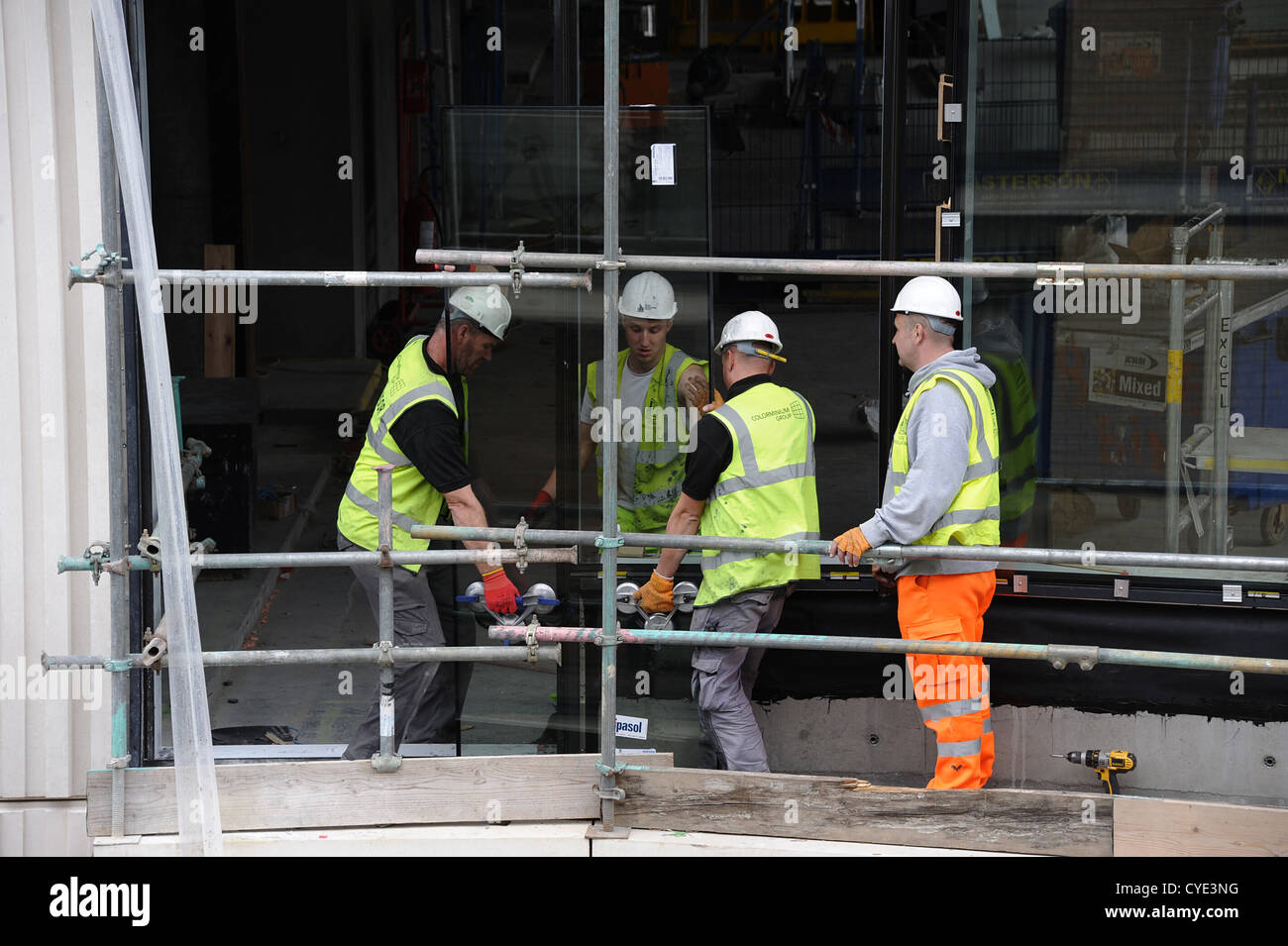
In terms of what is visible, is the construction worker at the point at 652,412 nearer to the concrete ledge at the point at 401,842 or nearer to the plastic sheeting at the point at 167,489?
the concrete ledge at the point at 401,842

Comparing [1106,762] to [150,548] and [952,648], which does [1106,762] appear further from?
[150,548]

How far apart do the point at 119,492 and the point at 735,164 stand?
11.0m

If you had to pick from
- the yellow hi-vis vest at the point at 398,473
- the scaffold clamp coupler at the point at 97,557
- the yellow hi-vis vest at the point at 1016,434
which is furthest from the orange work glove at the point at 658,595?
the scaffold clamp coupler at the point at 97,557

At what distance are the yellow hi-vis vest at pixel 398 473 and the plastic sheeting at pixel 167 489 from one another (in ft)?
3.52

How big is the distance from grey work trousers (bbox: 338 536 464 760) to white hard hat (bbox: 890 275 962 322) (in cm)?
230

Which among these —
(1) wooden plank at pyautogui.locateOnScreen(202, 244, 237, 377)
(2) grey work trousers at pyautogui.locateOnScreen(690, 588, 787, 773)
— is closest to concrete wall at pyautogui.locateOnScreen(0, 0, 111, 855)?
(2) grey work trousers at pyautogui.locateOnScreen(690, 588, 787, 773)

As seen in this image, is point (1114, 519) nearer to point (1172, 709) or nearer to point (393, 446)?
point (1172, 709)

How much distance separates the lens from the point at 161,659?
495cm

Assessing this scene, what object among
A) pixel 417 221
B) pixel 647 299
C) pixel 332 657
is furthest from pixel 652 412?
pixel 417 221

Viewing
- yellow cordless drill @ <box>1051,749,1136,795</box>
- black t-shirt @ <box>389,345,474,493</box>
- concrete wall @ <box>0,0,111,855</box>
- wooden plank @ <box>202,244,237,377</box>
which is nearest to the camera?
concrete wall @ <box>0,0,111,855</box>

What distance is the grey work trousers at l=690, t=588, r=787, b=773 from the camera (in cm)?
583

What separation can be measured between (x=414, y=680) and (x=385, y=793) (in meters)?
0.91

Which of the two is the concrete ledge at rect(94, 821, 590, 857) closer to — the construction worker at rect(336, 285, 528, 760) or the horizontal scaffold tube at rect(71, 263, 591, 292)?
the construction worker at rect(336, 285, 528, 760)

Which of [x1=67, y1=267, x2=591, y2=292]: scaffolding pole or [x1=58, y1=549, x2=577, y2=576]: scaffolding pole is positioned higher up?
[x1=67, y1=267, x2=591, y2=292]: scaffolding pole
